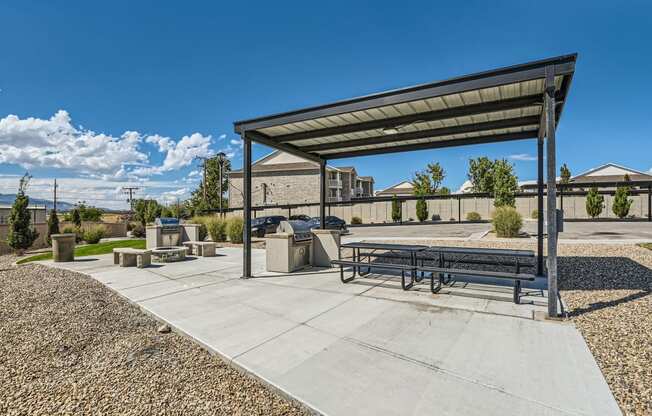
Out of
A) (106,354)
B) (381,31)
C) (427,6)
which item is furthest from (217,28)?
(106,354)

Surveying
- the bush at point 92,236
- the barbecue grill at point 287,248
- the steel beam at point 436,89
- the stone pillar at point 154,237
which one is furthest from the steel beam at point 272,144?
the bush at point 92,236

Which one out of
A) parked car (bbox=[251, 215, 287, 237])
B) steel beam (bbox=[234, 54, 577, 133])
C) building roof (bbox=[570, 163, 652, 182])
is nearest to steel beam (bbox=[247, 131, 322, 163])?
steel beam (bbox=[234, 54, 577, 133])

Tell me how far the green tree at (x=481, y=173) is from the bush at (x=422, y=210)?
19.0 metres

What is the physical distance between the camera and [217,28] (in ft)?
35.5

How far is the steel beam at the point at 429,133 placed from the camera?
6844 mm

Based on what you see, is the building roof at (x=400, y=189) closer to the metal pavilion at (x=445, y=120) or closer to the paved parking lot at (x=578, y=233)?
the paved parking lot at (x=578, y=233)

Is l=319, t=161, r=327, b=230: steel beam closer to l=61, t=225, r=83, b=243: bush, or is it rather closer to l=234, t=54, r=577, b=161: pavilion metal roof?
l=234, t=54, r=577, b=161: pavilion metal roof

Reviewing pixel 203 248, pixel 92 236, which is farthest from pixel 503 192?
pixel 92 236

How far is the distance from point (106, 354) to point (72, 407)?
1010mm

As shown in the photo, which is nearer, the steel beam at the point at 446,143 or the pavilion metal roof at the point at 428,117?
the pavilion metal roof at the point at 428,117

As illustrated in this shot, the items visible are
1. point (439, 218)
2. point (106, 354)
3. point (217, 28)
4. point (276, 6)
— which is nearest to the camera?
point (106, 354)

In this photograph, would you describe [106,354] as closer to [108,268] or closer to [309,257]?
[309,257]

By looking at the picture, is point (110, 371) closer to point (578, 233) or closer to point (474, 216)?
point (578, 233)

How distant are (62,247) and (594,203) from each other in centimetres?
3277
